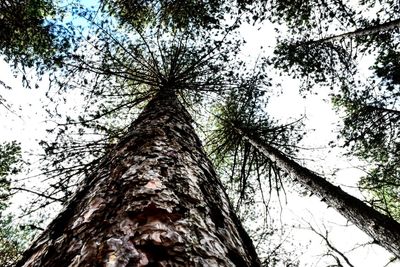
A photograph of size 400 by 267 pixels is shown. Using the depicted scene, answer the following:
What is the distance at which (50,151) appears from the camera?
632 centimetres

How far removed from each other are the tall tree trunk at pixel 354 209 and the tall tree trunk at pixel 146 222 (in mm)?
3981

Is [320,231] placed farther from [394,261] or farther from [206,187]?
[206,187]

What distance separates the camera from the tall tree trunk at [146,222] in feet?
3.11

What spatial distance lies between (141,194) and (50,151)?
5652mm

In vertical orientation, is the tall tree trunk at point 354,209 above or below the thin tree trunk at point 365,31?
below

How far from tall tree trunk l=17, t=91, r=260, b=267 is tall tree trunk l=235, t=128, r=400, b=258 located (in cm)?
398

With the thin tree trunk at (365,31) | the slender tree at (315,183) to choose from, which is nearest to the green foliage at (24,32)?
the slender tree at (315,183)

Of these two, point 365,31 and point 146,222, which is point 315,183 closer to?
point 365,31

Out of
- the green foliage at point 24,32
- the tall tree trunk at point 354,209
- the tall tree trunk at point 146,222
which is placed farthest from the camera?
the green foliage at point 24,32

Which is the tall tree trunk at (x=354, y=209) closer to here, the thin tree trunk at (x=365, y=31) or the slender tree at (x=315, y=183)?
the slender tree at (x=315, y=183)

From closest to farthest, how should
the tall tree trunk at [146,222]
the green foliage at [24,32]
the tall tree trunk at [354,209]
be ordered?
the tall tree trunk at [146,222], the tall tree trunk at [354,209], the green foliage at [24,32]

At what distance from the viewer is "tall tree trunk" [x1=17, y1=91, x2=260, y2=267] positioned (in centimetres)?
95

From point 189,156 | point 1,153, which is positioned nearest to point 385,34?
point 189,156

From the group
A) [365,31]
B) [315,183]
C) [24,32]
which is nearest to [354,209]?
[315,183]
